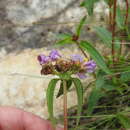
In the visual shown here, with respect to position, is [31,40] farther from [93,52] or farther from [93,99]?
[93,52]

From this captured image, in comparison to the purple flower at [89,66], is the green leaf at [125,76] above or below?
below

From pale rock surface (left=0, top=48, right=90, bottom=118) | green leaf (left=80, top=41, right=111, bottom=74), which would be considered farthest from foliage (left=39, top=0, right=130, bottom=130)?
pale rock surface (left=0, top=48, right=90, bottom=118)

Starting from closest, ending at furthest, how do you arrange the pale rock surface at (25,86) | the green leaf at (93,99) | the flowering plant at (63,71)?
1. the flowering plant at (63,71)
2. the green leaf at (93,99)
3. the pale rock surface at (25,86)

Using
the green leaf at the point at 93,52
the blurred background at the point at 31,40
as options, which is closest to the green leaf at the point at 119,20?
the blurred background at the point at 31,40

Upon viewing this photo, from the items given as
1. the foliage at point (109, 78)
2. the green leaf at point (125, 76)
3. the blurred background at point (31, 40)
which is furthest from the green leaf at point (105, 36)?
the blurred background at point (31, 40)

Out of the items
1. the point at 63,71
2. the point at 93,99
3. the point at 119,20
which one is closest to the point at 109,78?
the point at 93,99

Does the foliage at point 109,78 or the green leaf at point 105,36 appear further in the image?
the green leaf at point 105,36

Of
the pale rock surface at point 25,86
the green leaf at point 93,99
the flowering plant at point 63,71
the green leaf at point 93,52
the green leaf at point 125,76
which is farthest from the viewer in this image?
the pale rock surface at point 25,86

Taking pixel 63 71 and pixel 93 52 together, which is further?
pixel 93 52

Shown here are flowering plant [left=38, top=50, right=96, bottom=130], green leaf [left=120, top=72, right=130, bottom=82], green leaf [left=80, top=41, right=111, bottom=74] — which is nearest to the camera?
flowering plant [left=38, top=50, right=96, bottom=130]

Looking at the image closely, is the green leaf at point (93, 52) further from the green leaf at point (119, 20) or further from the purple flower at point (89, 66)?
the green leaf at point (119, 20)

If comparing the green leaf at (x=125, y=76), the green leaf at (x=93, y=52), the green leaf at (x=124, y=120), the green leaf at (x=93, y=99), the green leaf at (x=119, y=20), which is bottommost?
the green leaf at (x=124, y=120)

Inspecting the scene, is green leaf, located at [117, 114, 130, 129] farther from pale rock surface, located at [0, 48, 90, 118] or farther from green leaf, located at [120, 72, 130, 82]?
pale rock surface, located at [0, 48, 90, 118]
